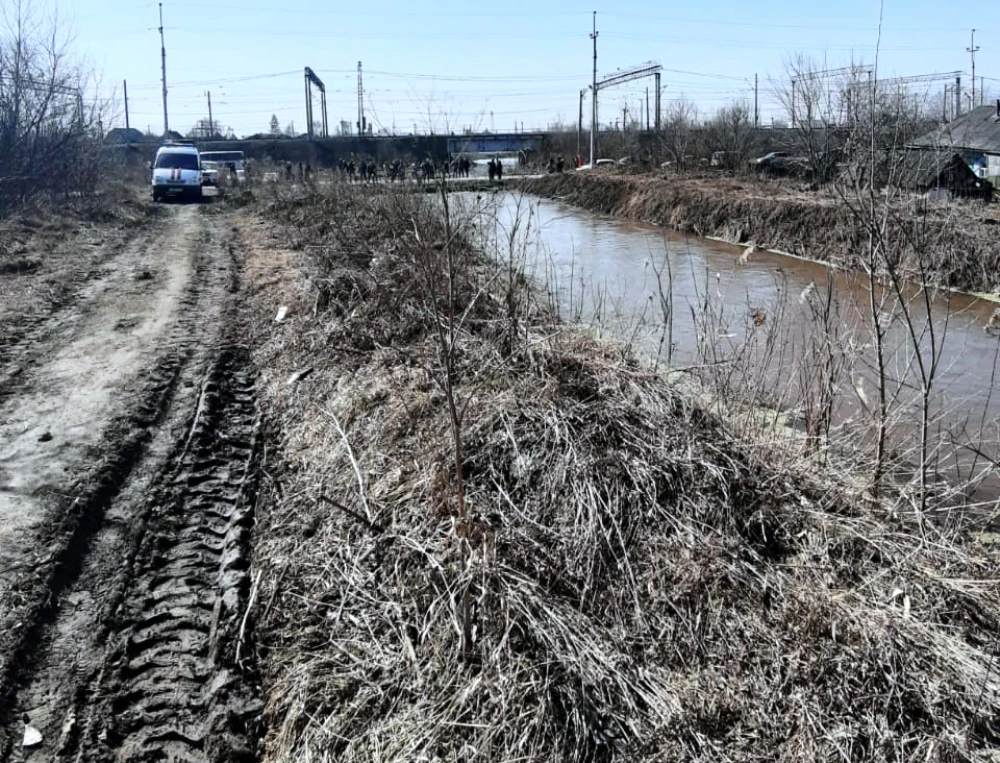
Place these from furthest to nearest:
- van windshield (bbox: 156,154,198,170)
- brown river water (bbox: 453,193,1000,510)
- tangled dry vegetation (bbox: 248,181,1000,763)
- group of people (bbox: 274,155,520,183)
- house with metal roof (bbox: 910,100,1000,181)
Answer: van windshield (bbox: 156,154,198,170)
house with metal roof (bbox: 910,100,1000,181)
group of people (bbox: 274,155,520,183)
brown river water (bbox: 453,193,1000,510)
tangled dry vegetation (bbox: 248,181,1000,763)

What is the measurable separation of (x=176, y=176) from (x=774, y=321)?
2760 centimetres

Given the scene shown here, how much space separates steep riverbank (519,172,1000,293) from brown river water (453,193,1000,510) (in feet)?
2.07

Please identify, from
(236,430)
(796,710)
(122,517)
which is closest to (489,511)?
(796,710)

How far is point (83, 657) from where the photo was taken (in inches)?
151

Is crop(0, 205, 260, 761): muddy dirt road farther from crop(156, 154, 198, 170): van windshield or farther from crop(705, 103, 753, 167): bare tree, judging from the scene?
crop(705, 103, 753, 167): bare tree

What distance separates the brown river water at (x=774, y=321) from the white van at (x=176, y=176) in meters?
12.9

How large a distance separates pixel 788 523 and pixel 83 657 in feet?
11.4

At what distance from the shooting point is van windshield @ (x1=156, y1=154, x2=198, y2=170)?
99.3 feet

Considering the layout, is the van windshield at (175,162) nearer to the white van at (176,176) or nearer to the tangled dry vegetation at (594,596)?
the white van at (176,176)

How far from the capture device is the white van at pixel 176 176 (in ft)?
97.7

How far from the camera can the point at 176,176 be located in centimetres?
2978

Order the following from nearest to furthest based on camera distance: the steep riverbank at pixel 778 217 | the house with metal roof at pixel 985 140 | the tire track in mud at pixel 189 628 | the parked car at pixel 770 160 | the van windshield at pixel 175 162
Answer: the tire track in mud at pixel 189 628
the steep riverbank at pixel 778 217
the house with metal roof at pixel 985 140
the van windshield at pixel 175 162
the parked car at pixel 770 160

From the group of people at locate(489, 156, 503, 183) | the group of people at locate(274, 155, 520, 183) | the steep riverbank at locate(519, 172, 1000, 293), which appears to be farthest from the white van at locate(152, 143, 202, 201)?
the steep riverbank at locate(519, 172, 1000, 293)

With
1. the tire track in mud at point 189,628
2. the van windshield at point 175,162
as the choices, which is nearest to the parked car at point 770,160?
the van windshield at point 175,162
